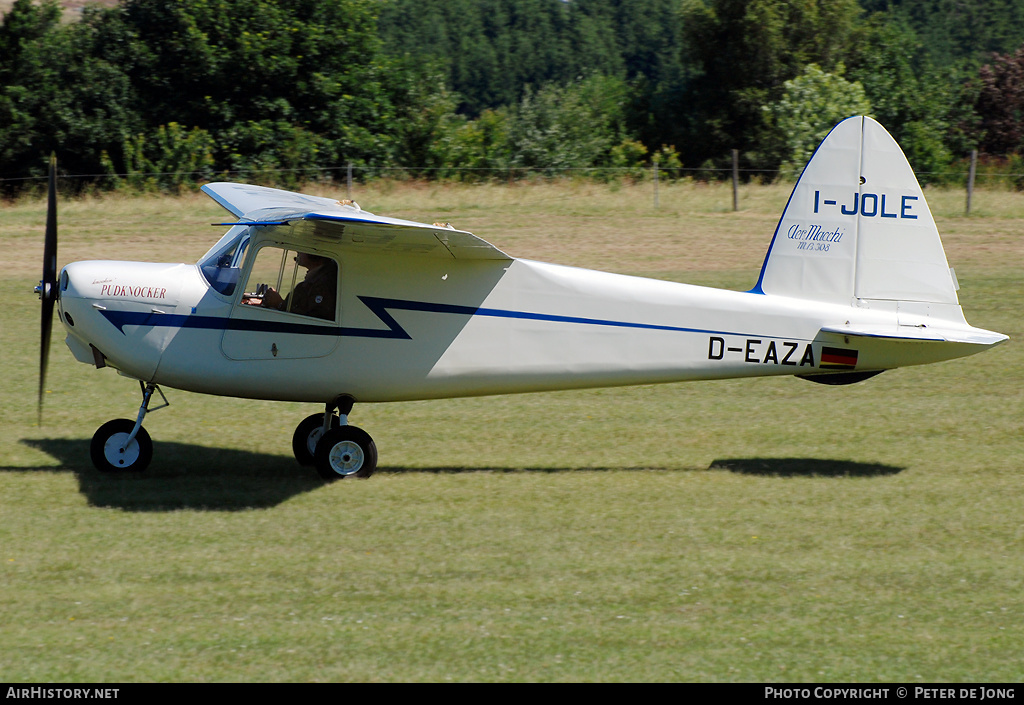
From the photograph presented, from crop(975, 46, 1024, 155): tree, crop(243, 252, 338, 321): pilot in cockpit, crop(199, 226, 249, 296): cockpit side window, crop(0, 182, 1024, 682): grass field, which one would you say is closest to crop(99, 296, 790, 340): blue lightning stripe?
crop(243, 252, 338, 321): pilot in cockpit

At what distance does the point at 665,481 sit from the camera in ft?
31.7

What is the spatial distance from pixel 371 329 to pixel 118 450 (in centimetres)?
261

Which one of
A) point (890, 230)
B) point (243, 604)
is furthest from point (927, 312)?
point (243, 604)

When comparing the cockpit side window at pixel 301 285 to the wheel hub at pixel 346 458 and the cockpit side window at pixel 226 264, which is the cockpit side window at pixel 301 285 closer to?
the cockpit side window at pixel 226 264

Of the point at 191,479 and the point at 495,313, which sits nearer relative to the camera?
the point at 495,313

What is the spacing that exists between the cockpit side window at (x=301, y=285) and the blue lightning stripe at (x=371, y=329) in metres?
0.14

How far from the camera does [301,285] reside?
9.20 metres

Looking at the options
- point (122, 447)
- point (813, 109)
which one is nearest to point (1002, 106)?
point (813, 109)

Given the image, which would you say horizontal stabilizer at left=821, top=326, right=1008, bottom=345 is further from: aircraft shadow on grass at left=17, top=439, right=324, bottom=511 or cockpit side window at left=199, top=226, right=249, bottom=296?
cockpit side window at left=199, top=226, right=249, bottom=296

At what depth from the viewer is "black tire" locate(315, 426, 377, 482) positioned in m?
9.43

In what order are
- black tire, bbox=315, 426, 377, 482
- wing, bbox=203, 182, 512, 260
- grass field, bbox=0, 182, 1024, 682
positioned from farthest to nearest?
black tire, bbox=315, 426, 377, 482 < wing, bbox=203, 182, 512, 260 < grass field, bbox=0, 182, 1024, 682

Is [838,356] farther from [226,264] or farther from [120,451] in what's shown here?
[120,451]

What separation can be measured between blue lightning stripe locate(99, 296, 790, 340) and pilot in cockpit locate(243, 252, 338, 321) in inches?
5.4

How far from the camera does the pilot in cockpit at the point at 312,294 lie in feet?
30.2
